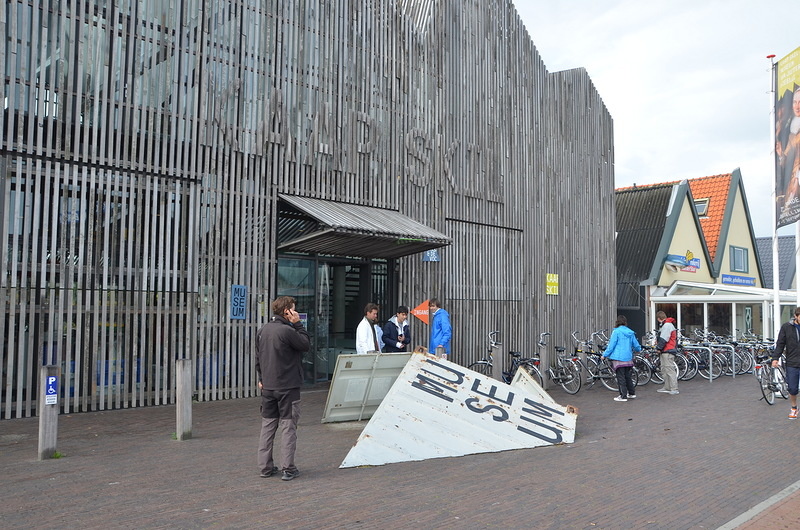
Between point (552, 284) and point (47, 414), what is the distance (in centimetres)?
1405

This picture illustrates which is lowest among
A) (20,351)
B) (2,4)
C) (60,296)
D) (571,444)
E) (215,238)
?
(571,444)

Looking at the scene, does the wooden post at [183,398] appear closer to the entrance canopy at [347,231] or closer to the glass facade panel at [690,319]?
the entrance canopy at [347,231]

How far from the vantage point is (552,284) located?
18.7 meters

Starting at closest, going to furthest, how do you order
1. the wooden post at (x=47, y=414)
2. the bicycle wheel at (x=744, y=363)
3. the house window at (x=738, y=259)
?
the wooden post at (x=47, y=414)
the bicycle wheel at (x=744, y=363)
the house window at (x=738, y=259)

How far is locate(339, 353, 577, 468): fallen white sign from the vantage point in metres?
7.37

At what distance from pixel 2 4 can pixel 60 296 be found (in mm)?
4279

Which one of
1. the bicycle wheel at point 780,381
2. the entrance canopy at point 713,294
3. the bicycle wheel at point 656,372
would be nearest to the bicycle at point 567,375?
the bicycle wheel at point 656,372

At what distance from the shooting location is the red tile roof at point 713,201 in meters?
30.1

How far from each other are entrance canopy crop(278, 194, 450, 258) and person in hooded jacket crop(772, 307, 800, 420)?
607 centimetres

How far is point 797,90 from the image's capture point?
15.4 m

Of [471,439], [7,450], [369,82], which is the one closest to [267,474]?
[471,439]

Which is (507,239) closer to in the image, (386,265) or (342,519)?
(386,265)

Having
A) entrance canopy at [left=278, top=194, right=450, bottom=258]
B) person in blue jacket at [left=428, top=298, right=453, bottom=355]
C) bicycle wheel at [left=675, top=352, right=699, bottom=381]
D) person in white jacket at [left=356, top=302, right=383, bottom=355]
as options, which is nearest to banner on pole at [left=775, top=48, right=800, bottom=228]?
bicycle wheel at [left=675, top=352, right=699, bottom=381]

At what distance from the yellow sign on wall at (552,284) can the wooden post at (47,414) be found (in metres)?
13.6
